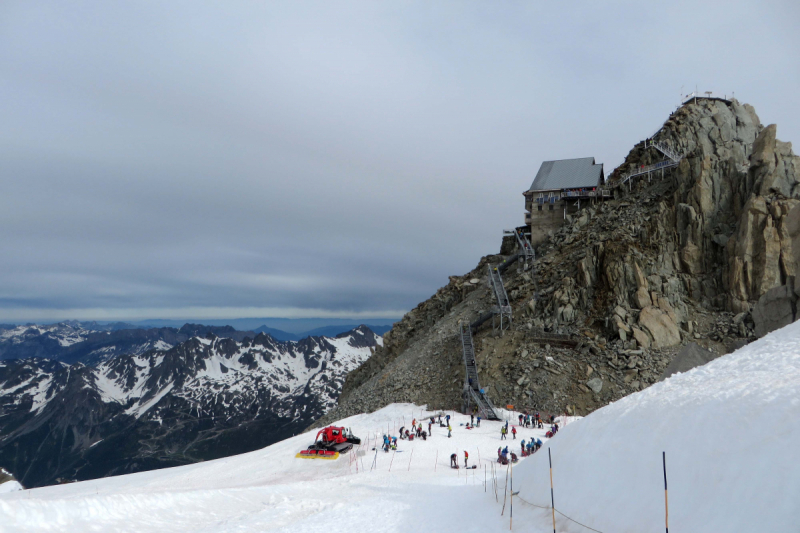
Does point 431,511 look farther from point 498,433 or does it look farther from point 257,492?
point 498,433

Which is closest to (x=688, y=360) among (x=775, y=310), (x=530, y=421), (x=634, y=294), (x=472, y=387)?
(x=775, y=310)

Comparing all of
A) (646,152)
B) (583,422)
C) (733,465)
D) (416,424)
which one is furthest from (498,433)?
(646,152)

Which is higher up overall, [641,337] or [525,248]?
[525,248]

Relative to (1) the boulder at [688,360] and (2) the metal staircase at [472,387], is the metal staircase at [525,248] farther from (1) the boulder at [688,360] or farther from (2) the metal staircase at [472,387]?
(1) the boulder at [688,360]

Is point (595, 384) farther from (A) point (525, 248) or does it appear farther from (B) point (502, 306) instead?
(A) point (525, 248)

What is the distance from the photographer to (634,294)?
42969mm

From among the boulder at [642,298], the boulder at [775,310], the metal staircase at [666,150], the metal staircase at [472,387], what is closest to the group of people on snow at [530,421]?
the metal staircase at [472,387]

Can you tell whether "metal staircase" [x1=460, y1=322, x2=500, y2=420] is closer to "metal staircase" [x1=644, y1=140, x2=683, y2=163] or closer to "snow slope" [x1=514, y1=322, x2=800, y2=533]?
"snow slope" [x1=514, y1=322, x2=800, y2=533]

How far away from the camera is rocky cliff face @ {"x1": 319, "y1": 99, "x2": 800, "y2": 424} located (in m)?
39.5

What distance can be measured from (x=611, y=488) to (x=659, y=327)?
34.9 meters

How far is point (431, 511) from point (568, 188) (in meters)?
54.9

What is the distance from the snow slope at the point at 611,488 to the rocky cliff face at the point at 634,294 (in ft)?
66.6

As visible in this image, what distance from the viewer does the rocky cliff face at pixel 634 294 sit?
130ft

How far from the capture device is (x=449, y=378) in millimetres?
44812
